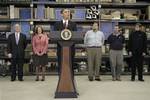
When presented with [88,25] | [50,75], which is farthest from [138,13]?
[50,75]

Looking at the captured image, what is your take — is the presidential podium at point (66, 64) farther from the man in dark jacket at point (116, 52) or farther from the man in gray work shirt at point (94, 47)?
the man in dark jacket at point (116, 52)

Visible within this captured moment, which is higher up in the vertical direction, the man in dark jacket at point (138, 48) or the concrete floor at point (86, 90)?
the man in dark jacket at point (138, 48)

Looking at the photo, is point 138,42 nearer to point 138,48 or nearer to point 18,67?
point 138,48

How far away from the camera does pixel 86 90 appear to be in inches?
332

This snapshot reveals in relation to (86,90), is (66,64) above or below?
above

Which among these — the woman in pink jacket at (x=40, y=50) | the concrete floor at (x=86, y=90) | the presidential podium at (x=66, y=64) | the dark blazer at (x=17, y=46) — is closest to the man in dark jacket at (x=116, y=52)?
the concrete floor at (x=86, y=90)

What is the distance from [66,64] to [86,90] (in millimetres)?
1069

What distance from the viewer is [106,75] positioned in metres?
11.7

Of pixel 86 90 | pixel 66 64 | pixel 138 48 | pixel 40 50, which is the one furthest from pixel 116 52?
pixel 66 64

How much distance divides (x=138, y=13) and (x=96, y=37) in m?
2.39

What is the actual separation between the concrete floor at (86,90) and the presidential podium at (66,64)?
195mm

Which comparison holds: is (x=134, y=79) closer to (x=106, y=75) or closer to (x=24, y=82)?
(x=106, y=75)

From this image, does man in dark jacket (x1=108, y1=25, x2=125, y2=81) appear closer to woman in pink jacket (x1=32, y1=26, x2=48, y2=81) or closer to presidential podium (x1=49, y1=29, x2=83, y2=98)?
woman in pink jacket (x1=32, y1=26, x2=48, y2=81)

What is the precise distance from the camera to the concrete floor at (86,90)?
755 cm
